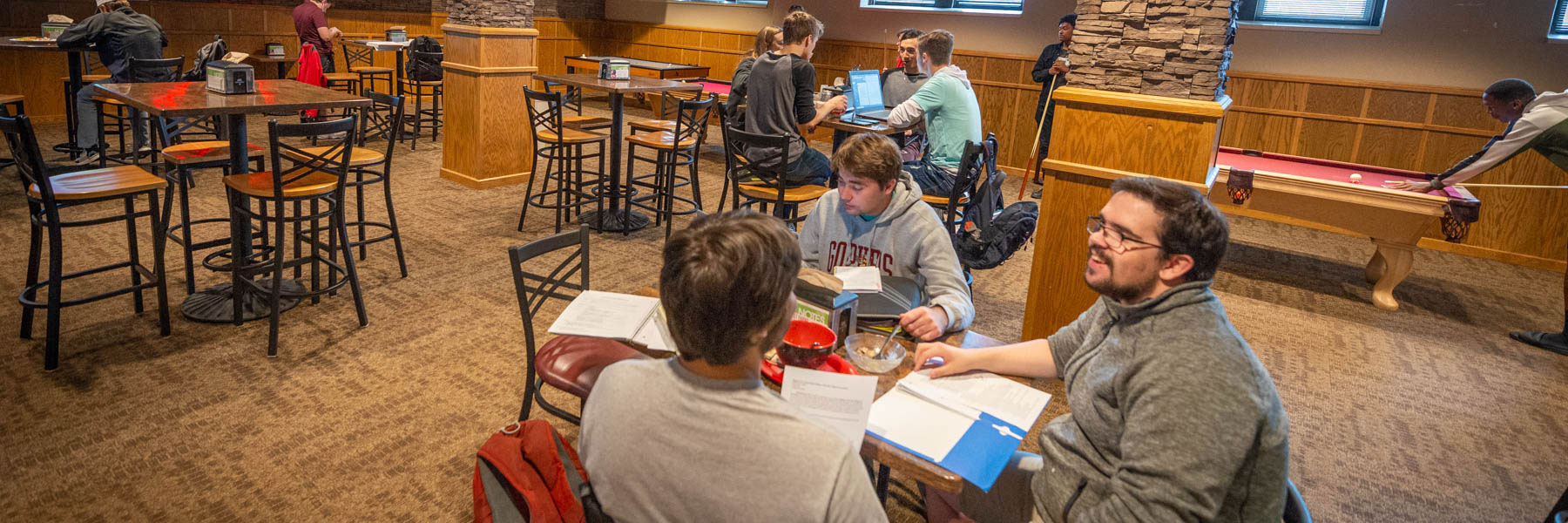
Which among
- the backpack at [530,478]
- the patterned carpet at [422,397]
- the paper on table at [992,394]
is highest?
the paper on table at [992,394]

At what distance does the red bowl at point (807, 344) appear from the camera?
160cm

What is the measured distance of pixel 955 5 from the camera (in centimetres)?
873

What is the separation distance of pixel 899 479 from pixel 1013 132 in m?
6.25

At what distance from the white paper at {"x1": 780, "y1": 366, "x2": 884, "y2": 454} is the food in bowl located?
254mm

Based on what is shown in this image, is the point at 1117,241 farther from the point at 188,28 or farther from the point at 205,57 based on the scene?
the point at 188,28

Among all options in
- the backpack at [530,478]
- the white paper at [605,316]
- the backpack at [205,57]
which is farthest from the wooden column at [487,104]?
the backpack at [530,478]

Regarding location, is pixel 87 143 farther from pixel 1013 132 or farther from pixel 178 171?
pixel 1013 132

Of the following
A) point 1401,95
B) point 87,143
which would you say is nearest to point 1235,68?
point 1401,95

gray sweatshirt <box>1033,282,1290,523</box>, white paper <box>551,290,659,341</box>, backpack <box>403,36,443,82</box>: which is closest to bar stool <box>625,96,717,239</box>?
white paper <box>551,290,659,341</box>

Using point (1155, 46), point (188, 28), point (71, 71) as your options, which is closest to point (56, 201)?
point (1155, 46)

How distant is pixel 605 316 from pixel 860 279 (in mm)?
616

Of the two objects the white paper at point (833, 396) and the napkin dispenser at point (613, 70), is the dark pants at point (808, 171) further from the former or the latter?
the white paper at point (833, 396)

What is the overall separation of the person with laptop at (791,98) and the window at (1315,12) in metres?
4.31

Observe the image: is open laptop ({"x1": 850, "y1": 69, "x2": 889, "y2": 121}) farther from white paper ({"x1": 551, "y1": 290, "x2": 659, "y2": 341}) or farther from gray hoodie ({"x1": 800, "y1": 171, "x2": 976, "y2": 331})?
white paper ({"x1": 551, "y1": 290, "x2": 659, "y2": 341})
